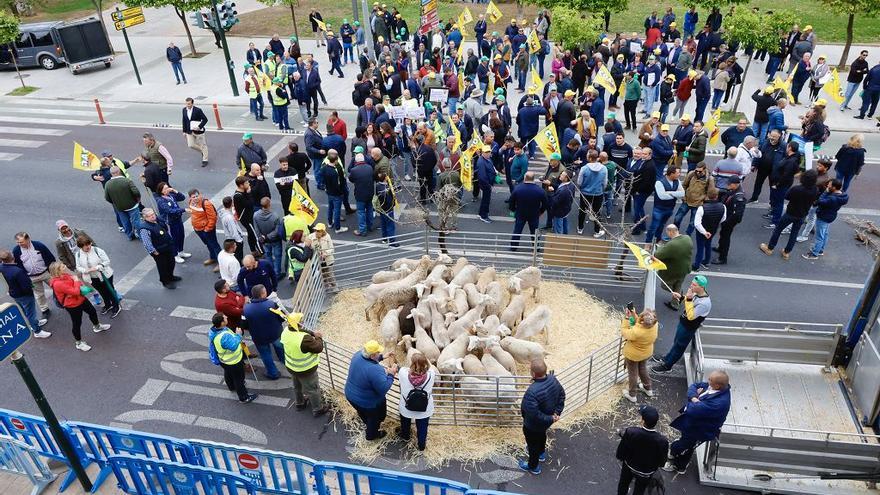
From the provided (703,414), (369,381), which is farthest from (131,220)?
(703,414)

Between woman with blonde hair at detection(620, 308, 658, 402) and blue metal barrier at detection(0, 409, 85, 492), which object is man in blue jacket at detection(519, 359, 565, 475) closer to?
woman with blonde hair at detection(620, 308, 658, 402)

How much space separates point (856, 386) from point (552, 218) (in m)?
6.35

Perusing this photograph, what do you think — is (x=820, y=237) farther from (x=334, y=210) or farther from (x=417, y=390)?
(x=334, y=210)

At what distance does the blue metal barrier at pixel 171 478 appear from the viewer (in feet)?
25.0

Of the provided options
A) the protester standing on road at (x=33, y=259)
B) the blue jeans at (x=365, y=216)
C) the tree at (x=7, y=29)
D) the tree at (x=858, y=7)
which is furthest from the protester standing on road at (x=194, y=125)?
the tree at (x=858, y=7)

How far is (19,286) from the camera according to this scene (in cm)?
1138

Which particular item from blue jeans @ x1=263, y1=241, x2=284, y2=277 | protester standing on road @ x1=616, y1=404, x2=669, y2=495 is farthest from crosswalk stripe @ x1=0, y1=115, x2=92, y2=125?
protester standing on road @ x1=616, y1=404, x2=669, y2=495

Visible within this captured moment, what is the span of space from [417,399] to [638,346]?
11.1 ft

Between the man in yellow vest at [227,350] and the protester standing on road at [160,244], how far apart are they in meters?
3.53

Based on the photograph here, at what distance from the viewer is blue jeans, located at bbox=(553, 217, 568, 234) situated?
1384 cm

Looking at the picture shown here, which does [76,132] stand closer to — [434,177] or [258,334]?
[434,177]

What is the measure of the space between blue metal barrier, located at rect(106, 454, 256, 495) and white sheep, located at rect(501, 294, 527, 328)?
16.3 feet

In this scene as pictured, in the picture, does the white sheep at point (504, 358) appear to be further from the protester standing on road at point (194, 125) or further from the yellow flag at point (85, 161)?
the protester standing on road at point (194, 125)

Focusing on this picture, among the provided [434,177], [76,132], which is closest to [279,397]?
[434,177]
